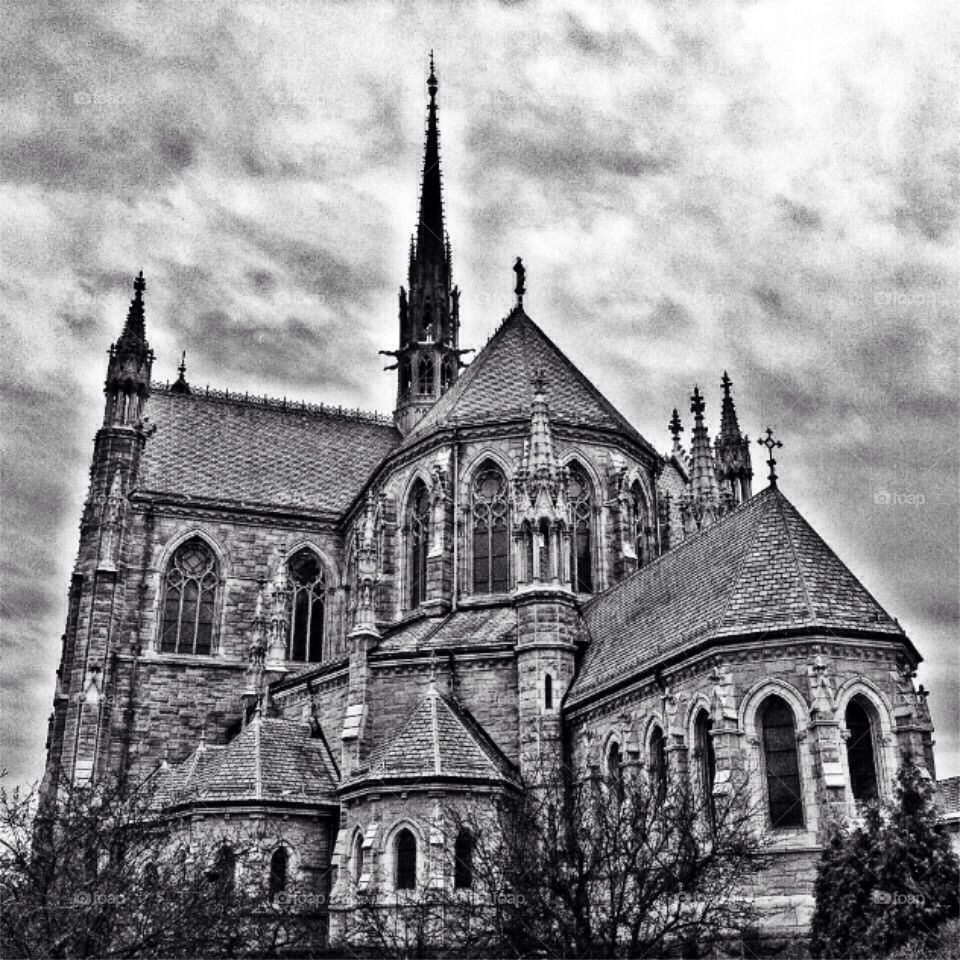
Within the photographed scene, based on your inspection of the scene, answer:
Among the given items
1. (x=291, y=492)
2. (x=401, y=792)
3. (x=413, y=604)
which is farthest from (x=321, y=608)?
(x=401, y=792)

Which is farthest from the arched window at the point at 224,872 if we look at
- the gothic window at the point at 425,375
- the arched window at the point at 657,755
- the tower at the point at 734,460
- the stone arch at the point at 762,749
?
the gothic window at the point at 425,375

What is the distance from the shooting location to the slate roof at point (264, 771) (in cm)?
3067

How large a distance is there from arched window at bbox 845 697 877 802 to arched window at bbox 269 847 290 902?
14260 millimetres

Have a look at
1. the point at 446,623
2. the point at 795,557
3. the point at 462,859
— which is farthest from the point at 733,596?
the point at 446,623

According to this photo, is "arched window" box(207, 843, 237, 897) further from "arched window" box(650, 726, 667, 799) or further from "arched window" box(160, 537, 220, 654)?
"arched window" box(160, 537, 220, 654)

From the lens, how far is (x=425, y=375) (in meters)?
60.1

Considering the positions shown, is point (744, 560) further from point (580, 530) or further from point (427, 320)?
point (427, 320)

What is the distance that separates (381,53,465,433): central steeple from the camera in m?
59.4

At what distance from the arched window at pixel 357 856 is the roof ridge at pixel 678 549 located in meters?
9.63

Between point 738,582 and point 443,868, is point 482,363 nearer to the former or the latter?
point 738,582

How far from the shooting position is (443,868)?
26922mm

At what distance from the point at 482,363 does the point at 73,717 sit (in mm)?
18554

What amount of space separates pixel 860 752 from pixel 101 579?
1074 inches

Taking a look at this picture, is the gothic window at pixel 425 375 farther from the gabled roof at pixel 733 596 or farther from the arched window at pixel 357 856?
the arched window at pixel 357 856
